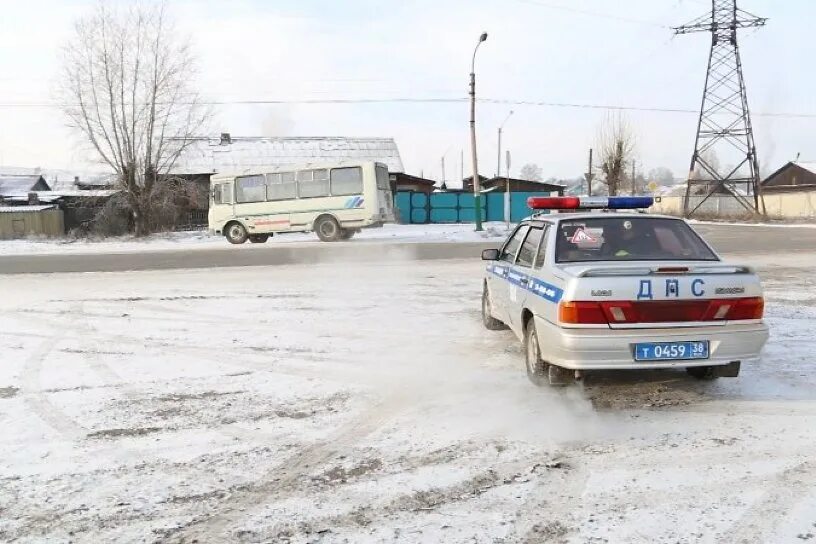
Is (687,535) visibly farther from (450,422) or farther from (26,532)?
(26,532)

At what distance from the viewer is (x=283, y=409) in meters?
4.89

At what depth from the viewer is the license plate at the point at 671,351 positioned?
14.9ft

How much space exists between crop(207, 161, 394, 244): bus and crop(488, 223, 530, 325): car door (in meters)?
16.2

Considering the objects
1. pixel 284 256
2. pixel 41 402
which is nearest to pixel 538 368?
pixel 41 402

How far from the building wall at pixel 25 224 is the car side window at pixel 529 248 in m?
33.2

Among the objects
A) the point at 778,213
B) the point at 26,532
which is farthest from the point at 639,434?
the point at 778,213

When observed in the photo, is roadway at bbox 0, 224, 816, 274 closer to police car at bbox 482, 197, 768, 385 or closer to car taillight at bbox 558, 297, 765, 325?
police car at bbox 482, 197, 768, 385

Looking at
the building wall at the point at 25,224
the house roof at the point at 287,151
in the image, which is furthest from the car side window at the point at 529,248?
the house roof at the point at 287,151

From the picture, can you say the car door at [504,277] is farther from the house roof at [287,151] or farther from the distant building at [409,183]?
the house roof at [287,151]

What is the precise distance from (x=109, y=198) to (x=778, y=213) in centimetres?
4596

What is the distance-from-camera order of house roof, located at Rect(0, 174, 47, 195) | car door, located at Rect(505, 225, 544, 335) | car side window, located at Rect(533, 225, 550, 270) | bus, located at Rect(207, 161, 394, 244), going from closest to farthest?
1. car side window, located at Rect(533, 225, 550, 270)
2. car door, located at Rect(505, 225, 544, 335)
3. bus, located at Rect(207, 161, 394, 244)
4. house roof, located at Rect(0, 174, 47, 195)

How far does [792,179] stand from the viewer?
6731 cm

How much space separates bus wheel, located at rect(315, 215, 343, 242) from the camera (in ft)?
76.8

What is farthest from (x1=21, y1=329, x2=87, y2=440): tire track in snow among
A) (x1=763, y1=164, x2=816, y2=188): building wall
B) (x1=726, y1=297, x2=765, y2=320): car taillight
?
(x1=763, y1=164, x2=816, y2=188): building wall
